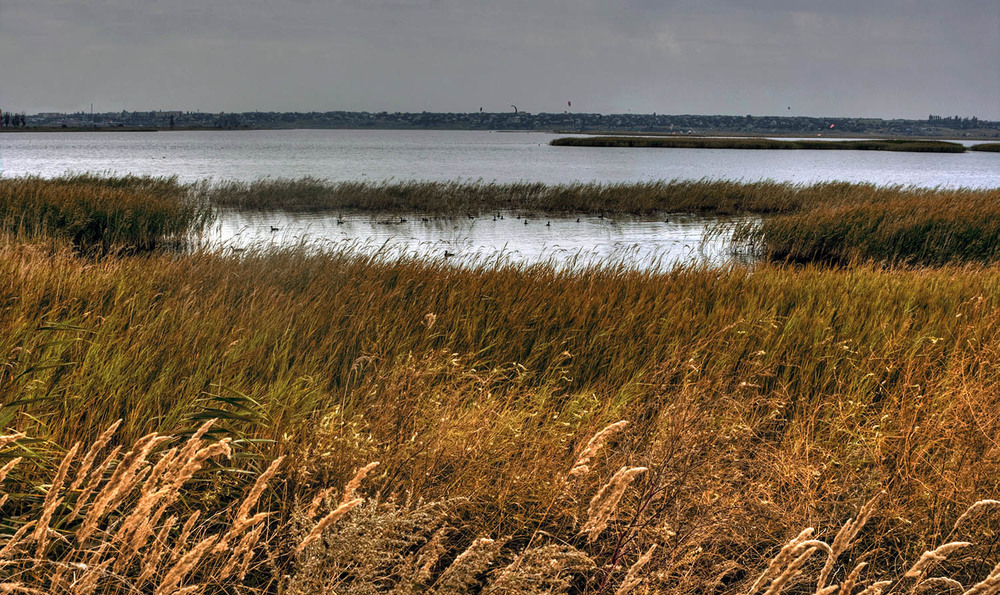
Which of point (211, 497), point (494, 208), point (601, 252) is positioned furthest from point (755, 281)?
point (494, 208)

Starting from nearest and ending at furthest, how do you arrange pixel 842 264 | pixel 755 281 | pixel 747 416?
pixel 747 416
pixel 755 281
pixel 842 264

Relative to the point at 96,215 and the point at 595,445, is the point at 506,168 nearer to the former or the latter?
the point at 96,215

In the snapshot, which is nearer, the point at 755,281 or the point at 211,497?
the point at 211,497

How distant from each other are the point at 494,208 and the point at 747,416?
1068 inches

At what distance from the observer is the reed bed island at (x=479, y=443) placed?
2771 mm

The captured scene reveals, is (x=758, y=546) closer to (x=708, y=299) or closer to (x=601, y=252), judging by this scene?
(x=708, y=299)

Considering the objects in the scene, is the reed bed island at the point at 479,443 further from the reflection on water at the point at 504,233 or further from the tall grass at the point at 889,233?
the reflection on water at the point at 504,233

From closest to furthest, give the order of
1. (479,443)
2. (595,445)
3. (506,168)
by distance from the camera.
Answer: (595,445), (479,443), (506,168)

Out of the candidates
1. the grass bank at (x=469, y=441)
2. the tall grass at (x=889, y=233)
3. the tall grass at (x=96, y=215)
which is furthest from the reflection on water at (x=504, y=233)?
the grass bank at (x=469, y=441)

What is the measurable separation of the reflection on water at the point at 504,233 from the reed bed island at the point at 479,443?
38.7ft

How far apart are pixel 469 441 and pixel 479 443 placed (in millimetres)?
117

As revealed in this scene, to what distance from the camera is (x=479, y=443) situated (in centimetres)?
442

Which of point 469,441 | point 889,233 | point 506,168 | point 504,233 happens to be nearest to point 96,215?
point 504,233

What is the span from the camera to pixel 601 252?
21312 millimetres
